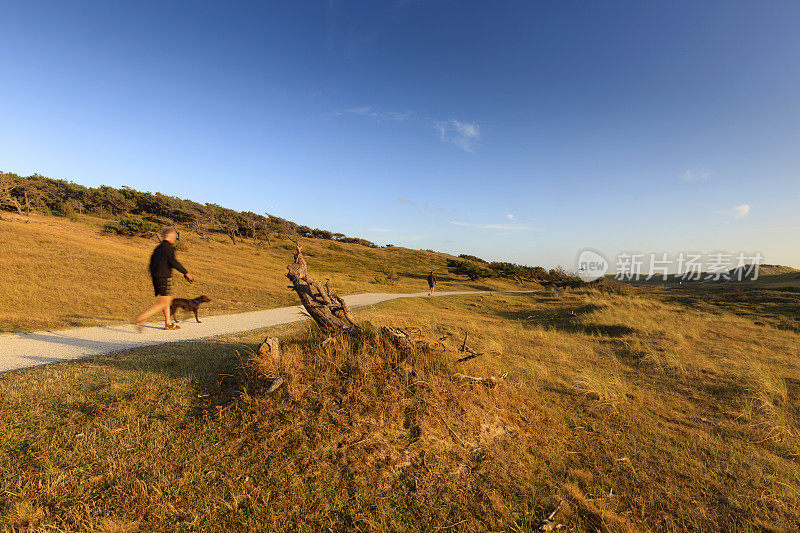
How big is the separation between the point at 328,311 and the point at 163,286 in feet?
16.4

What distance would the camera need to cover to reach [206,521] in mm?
2307

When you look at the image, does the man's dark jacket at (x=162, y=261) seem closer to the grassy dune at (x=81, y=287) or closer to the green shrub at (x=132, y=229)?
the grassy dune at (x=81, y=287)

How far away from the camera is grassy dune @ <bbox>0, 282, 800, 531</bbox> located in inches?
97.7

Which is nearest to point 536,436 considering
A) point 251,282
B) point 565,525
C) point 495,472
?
point 495,472

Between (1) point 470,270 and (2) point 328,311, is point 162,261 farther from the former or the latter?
(1) point 470,270

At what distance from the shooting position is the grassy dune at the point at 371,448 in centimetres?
248

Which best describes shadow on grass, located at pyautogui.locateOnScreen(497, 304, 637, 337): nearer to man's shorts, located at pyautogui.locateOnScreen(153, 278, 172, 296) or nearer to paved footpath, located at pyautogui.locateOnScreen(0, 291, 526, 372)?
paved footpath, located at pyautogui.locateOnScreen(0, 291, 526, 372)

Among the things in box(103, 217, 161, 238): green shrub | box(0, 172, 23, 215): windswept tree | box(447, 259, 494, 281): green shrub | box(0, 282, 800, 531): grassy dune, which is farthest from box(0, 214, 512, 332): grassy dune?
box(447, 259, 494, 281): green shrub

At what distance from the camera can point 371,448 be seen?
324cm

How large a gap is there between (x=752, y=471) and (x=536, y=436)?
2242 millimetres

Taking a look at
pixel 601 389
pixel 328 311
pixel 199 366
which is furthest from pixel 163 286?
pixel 601 389

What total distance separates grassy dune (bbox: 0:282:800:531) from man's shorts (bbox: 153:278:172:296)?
2287 mm

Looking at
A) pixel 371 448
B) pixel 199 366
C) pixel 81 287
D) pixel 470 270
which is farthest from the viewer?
pixel 470 270

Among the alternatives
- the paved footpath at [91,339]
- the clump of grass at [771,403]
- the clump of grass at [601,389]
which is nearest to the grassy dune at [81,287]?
the paved footpath at [91,339]
